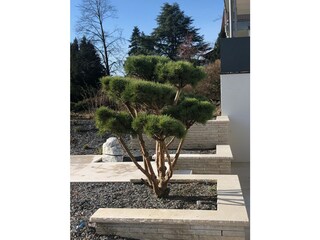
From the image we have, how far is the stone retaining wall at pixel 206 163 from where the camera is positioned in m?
A: 4.93

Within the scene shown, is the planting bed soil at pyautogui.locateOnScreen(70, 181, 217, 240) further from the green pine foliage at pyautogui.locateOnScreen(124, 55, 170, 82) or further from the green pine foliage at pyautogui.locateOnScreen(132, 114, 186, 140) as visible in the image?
the green pine foliage at pyautogui.locateOnScreen(124, 55, 170, 82)

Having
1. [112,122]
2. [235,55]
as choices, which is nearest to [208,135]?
[235,55]

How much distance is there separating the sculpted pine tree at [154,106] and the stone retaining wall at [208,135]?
285 centimetres

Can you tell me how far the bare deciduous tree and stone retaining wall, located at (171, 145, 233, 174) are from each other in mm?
6975

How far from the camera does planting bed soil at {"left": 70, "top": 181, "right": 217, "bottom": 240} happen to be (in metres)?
2.84

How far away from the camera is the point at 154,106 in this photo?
3.04 m

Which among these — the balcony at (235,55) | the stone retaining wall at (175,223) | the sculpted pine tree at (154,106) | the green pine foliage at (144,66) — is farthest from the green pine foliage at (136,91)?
the balcony at (235,55)

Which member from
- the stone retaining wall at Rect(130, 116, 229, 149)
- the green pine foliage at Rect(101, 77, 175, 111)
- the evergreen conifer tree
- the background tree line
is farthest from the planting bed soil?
the evergreen conifer tree

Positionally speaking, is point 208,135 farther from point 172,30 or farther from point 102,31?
point 172,30
